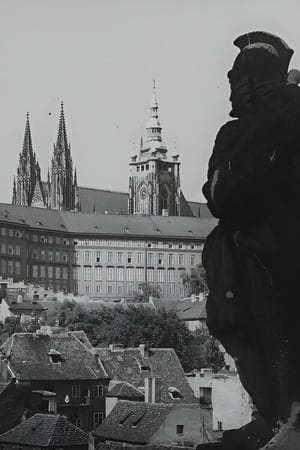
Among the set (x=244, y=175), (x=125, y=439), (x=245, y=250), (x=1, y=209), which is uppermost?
(x=1, y=209)

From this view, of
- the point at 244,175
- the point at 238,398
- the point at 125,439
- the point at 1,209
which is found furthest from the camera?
the point at 1,209

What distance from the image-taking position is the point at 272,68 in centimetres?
422

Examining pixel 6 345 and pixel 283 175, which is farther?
pixel 6 345

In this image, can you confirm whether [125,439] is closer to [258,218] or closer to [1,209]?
[258,218]

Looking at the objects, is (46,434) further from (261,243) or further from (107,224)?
(107,224)

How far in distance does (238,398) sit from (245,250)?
65.9 ft

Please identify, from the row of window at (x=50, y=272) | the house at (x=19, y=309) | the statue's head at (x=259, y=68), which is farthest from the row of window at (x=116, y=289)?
the statue's head at (x=259, y=68)

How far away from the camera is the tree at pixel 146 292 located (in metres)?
134

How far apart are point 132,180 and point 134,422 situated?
138 m

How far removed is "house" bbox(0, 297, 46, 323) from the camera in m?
110

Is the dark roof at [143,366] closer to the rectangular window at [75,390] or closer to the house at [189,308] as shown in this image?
the rectangular window at [75,390]

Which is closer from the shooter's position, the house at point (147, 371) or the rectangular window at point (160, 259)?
the house at point (147, 371)

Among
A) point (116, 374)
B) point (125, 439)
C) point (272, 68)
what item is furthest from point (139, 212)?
point (272, 68)

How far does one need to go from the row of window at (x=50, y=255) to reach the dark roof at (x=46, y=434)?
386 feet
